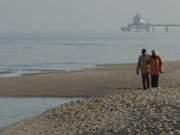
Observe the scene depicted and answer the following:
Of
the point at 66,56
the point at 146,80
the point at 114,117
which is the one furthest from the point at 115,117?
the point at 66,56

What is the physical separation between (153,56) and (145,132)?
837 centimetres

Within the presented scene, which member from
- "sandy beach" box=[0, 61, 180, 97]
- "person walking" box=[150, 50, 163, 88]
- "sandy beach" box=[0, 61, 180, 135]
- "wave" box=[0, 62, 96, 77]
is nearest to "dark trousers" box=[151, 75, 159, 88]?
"person walking" box=[150, 50, 163, 88]

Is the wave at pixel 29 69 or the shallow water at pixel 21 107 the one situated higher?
the shallow water at pixel 21 107

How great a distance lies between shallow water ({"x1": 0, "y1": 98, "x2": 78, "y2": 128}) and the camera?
17578 millimetres

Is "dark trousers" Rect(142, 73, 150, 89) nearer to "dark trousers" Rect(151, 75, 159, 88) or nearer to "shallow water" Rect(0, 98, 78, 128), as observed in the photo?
"dark trousers" Rect(151, 75, 159, 88)

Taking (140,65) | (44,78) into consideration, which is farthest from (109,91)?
(44,78)

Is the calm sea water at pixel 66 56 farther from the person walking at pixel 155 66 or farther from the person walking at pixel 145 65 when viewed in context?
the person walking at pixel 155 66

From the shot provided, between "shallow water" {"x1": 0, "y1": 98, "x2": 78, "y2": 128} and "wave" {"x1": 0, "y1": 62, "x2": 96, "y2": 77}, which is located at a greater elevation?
"shallow water" {"x1": 0, "y1": 98, "x2": 78, "y2": 128}

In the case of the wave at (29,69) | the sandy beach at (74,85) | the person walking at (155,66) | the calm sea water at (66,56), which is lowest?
the calm sea water at (66,56)

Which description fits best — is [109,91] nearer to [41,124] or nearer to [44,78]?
[44,78]

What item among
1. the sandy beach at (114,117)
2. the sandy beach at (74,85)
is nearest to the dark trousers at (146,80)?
the sandy beach at (114,117)

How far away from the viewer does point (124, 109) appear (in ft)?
48.2

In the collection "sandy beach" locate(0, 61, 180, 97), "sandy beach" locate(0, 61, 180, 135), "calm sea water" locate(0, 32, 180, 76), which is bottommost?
"calm sea water" locate(0, 32, 180, 76)

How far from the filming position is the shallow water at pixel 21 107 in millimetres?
17578
